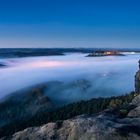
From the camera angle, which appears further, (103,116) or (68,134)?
(103,116)

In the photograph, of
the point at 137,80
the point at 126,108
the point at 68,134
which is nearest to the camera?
the point at 68,134

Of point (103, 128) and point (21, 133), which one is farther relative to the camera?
point (21, 133)

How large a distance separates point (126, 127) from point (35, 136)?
4.29m

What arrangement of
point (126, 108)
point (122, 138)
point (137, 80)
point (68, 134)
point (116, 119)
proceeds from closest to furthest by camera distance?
point (122, 138)
point (68, 134)
point (116, 119)
point (126, 108)
point (137, 80)

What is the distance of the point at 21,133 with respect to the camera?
1767cm

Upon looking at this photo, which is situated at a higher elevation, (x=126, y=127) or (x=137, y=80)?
(x=126, y=127)

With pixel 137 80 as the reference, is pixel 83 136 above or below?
above

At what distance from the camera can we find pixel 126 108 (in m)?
20.1

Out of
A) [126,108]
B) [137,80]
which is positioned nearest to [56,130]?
[126,108]

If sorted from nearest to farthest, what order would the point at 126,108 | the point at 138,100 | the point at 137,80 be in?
the point at 126,108
the point at 138,100
the point at 137,80

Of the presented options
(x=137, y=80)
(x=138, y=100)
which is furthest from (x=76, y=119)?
(x=137, y=80)

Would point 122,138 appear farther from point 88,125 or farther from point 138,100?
point 138,100

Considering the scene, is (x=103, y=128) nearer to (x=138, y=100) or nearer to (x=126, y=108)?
(x=126, y=108)

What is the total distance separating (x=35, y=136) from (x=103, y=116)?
360 cm
